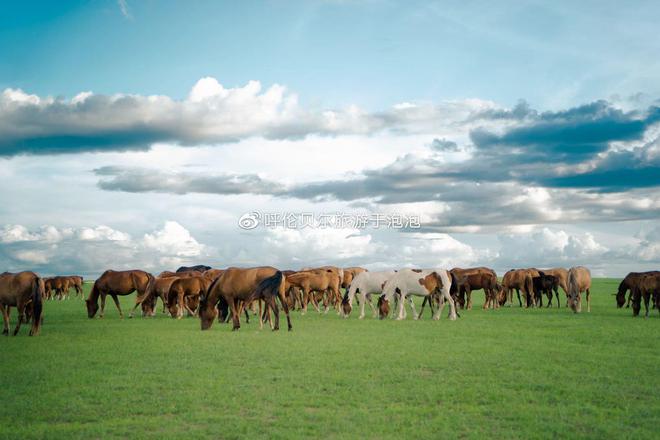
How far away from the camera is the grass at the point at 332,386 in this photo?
26.3ft

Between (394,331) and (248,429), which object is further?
(394,331)

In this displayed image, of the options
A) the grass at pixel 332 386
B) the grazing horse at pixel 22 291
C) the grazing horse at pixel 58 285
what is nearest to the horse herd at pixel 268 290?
the grazing horse at pixel 22 291

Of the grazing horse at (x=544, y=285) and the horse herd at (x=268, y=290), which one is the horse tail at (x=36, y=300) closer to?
the horse herd at (x=268, y=290)

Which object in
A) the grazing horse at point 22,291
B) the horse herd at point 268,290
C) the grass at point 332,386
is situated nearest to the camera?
the grass at point 332,386

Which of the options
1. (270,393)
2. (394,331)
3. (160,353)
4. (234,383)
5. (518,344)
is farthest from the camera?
Result: (394,331)

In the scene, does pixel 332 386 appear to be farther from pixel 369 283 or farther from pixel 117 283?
pixel 117 283

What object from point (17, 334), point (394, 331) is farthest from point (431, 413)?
point (17, 334)

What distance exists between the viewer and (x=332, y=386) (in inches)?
405

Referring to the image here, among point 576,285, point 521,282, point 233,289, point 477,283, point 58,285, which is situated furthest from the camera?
point 58,285

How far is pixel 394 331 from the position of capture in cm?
1927

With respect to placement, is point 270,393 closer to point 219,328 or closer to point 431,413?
point 431,413

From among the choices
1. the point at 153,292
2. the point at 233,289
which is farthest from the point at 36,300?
the point at 153,292

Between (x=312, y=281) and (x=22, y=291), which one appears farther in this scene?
(x=312, y=281)

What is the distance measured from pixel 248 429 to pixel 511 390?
4643mm
